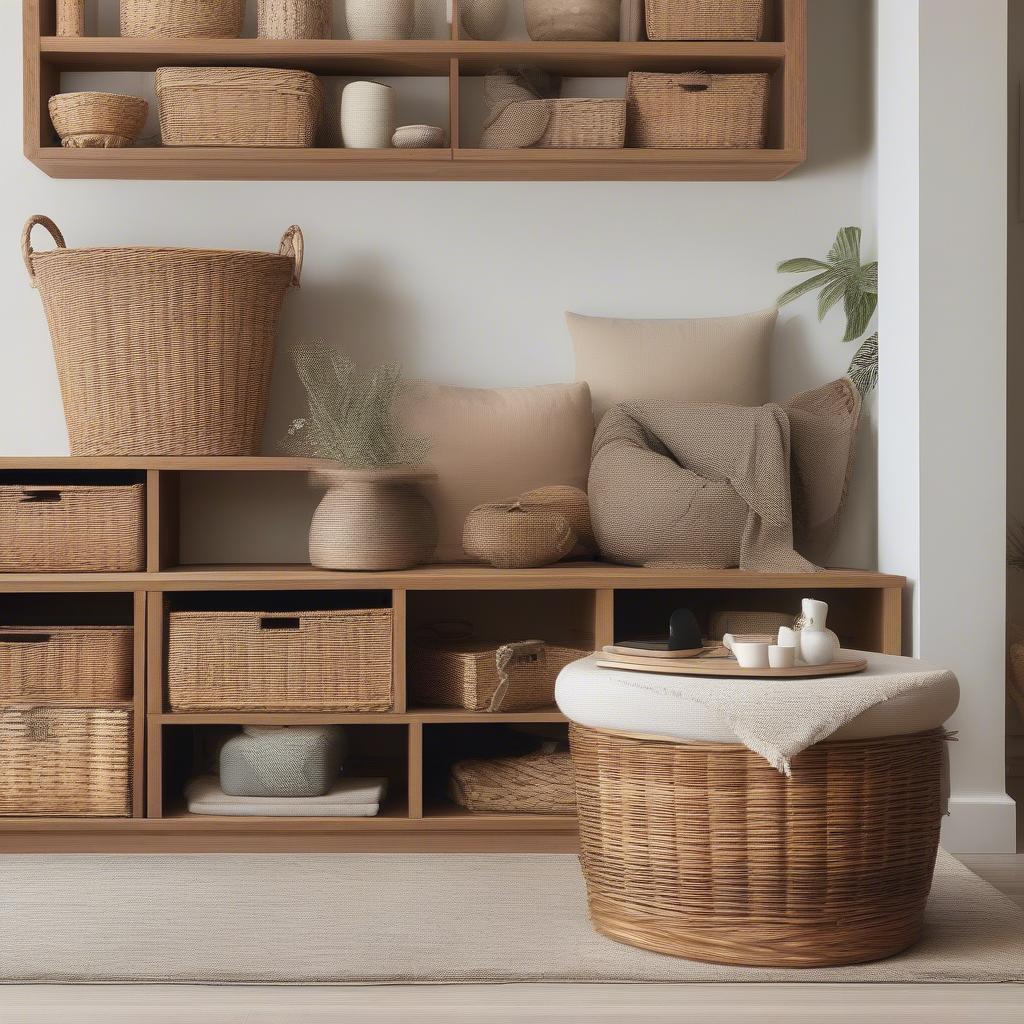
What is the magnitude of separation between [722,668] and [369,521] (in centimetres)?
110

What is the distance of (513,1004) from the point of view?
1.88m

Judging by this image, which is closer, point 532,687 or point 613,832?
point 613,832

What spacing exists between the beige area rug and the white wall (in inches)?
40.8

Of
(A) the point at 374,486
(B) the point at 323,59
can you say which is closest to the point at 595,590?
(A) the point at 374,486

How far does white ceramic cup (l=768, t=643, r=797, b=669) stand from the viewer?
2.03 m

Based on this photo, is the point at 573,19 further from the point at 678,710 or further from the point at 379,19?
the point at 678,710

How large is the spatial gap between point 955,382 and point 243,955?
189cm

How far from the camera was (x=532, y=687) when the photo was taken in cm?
285

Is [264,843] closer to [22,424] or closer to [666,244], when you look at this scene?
[22,424]

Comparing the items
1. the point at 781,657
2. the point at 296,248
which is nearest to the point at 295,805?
the point at 781,657

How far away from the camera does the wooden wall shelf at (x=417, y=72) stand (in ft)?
10.3

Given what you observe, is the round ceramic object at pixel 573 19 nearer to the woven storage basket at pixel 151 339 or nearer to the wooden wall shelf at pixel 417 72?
the wooden wall shelf at pixel 417 72

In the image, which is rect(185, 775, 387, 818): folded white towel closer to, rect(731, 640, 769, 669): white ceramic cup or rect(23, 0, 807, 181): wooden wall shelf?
rect(731, 640, 769, 669): white ceramic cup

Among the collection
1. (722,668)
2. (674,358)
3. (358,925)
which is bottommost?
(358,925)
